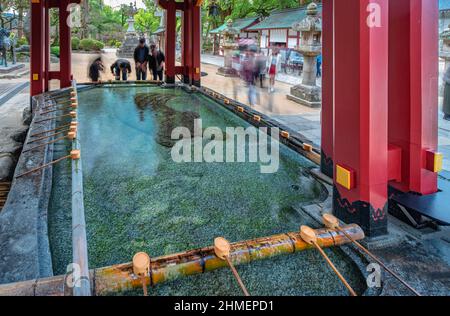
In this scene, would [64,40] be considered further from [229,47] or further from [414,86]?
[229,47]

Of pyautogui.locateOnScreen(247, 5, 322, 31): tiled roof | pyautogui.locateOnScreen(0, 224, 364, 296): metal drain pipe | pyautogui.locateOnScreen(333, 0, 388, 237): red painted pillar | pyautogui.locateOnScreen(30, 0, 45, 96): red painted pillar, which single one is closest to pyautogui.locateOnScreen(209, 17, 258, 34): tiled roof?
pyautogui.locateOnScreen(247, 5, 322, 31): tiled roof

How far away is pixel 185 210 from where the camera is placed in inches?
115

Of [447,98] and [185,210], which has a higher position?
[447,98]

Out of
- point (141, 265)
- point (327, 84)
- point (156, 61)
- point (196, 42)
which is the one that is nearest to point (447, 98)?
point (196, 42)

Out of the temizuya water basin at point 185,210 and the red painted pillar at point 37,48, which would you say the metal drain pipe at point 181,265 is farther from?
the red painted pillar at point 37,48

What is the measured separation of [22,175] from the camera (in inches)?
126

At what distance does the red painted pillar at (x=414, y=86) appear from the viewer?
243 centimetres

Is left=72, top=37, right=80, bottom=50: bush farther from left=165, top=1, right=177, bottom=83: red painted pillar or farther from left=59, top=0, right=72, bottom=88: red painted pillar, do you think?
left=59, top=0, right=72, bottom=88: red painted pillar

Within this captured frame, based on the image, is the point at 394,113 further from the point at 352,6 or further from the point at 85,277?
the point at 85,277

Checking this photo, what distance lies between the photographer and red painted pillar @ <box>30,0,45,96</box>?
25.7ft

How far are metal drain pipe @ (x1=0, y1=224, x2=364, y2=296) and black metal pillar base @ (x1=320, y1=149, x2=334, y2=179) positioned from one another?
1157mm

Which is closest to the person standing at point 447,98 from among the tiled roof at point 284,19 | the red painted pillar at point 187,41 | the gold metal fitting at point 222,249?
the red painted pillar at point 187,41

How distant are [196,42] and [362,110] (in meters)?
8.54

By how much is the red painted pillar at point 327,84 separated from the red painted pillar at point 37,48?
6.85 m
